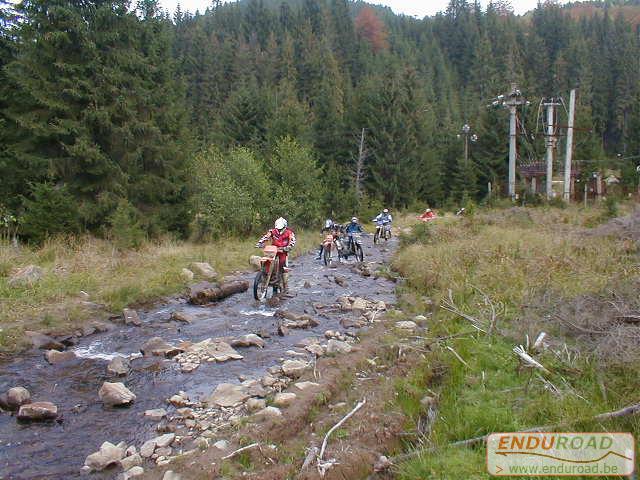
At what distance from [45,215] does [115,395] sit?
1148cm

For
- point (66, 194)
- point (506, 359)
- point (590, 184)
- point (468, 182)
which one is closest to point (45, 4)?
point (66, 194)

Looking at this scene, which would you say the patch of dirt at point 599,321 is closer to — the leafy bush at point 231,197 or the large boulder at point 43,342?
the large boulder at point 43,342

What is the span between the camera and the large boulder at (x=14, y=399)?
6230mm

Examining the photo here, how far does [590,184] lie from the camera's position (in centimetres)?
4606

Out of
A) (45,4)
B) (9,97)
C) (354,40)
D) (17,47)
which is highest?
(354,40)

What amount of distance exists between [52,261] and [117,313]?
4424 millimetres

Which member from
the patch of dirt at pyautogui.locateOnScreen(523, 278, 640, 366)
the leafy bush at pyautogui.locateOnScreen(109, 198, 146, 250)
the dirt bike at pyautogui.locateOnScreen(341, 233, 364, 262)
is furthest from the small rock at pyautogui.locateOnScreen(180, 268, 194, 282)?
the patch of dirt at pyautogui.locateOnScreen(523, 278, 640, 366)

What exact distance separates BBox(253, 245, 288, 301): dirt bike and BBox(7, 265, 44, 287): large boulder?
17.6 feet

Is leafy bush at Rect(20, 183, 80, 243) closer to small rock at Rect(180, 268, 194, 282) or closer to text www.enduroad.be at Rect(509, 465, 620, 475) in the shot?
small rock at Rect(180, 268, 194, 282)

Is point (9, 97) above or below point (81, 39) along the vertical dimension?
below

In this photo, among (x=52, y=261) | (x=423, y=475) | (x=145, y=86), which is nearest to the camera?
(x=423, y=475)

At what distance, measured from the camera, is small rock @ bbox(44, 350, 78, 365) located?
7.98 m

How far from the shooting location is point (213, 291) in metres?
12.8

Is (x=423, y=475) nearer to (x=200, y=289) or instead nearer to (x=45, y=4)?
(x=200, y=289)
